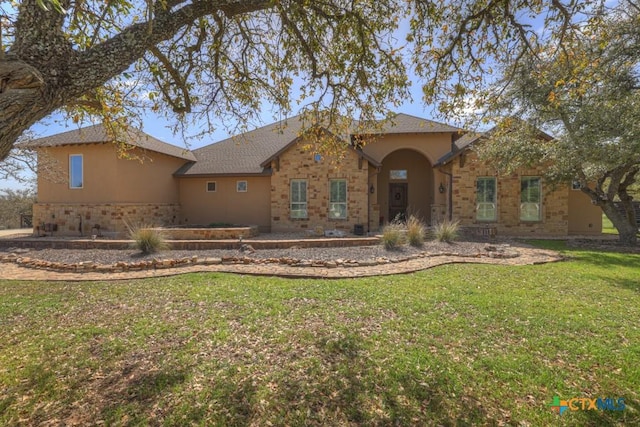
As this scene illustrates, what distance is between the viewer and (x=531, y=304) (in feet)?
17.0

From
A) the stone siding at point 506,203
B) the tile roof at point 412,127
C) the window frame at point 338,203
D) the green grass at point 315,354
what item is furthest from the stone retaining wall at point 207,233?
the stone siding at point 506,203

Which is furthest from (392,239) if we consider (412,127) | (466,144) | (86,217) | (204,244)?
(86,217)

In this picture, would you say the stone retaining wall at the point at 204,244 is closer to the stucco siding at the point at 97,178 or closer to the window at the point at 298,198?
the stucco siding at the point at 97,178

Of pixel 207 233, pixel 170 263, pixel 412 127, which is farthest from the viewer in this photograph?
pixel 412 127

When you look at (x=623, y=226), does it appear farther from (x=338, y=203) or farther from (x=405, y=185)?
(x=338, y=203)

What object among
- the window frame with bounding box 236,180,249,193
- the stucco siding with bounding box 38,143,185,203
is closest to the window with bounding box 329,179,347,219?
the window frame with bounding box 236,180,249,193

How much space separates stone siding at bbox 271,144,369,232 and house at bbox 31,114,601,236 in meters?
0.05

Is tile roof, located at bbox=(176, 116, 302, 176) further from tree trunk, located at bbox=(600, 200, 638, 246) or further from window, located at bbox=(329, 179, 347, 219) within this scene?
tree trunk, located at bbox=(600, 200, 638, 246)

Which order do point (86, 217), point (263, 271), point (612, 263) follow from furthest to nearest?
1. point (86, 217)
2. point (612, 263)
3. point (263, 271)

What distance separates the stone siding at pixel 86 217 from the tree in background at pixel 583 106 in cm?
1494

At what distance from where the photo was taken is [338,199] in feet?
48.5

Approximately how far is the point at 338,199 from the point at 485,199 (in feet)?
23.7

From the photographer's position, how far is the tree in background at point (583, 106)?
552 centimetres

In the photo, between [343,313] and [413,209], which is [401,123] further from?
[343,313]
